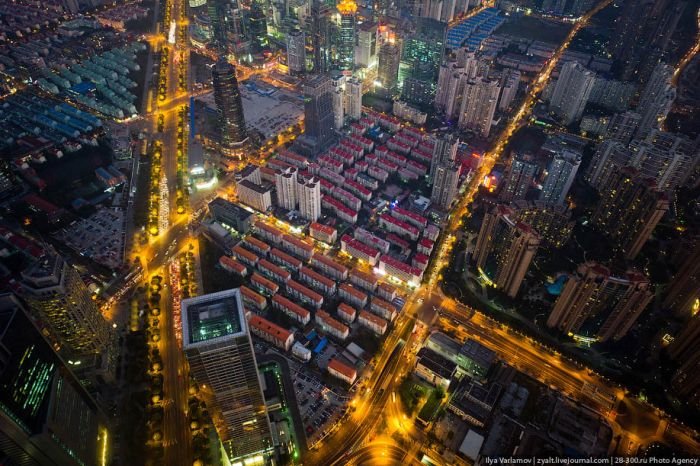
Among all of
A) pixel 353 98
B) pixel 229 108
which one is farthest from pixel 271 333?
pixel 353 98

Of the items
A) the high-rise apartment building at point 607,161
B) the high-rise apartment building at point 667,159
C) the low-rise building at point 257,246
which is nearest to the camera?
the low-rise building at point 257,246

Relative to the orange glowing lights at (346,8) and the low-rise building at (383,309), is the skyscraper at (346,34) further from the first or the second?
the low-rise building at (383,309)

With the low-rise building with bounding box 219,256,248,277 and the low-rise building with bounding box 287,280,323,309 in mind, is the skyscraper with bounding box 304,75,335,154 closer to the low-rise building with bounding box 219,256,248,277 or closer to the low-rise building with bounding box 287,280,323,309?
the low-rise building with bounding box 219,256,248,277

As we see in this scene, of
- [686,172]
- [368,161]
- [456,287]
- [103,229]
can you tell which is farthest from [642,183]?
[103,229]

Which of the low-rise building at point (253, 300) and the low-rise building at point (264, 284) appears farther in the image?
the low-rise building at point (264, 284)

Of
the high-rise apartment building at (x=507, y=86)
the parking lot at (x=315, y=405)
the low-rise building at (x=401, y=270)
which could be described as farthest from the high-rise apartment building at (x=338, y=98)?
the parking lot at (x=315, y=405)

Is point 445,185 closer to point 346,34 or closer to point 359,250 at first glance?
point 359,250

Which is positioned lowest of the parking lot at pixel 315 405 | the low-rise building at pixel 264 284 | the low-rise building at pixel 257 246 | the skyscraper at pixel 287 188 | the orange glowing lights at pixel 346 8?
the parking lot at pixel 315 405
